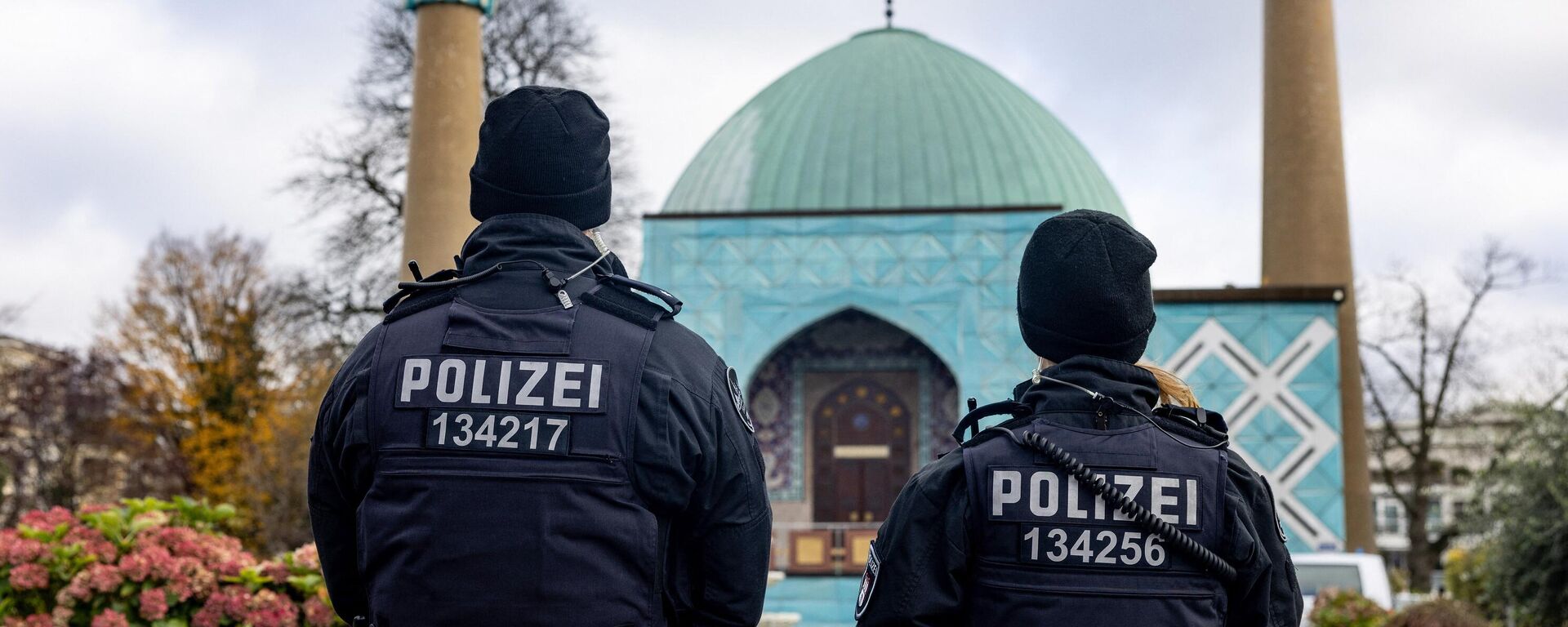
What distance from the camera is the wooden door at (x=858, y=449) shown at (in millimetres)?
23188

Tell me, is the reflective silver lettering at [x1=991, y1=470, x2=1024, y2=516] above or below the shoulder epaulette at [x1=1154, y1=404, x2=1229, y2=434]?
below

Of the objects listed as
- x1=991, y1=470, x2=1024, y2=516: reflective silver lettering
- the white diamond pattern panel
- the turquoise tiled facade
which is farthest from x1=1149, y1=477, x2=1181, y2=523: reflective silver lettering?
the turquoise tiled facade

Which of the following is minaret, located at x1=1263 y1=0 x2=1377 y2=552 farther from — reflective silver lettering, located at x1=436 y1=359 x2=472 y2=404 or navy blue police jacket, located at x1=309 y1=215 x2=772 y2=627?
reflective silver lettering, located at x1=436 y1=359 x2=472 y2=404

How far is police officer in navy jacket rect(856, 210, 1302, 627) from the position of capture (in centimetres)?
293

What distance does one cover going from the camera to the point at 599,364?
2.90 metres

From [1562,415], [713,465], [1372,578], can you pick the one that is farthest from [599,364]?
[1562,415]

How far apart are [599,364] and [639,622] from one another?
0.51 m

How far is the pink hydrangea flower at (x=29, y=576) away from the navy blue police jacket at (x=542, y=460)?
5.11 m

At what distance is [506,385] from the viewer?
2.86 meters

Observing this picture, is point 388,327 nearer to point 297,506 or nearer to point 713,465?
point 713,465

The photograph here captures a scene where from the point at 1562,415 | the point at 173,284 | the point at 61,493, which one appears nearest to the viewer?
the point at 1562,415

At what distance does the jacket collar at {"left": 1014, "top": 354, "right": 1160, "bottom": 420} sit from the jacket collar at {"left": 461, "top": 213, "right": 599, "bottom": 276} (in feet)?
3.33

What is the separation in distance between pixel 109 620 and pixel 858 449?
16976 millimetres

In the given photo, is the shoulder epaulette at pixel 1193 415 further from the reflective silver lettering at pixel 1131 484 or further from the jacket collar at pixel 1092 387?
the reflective silver lettering at pixel 1131 484
